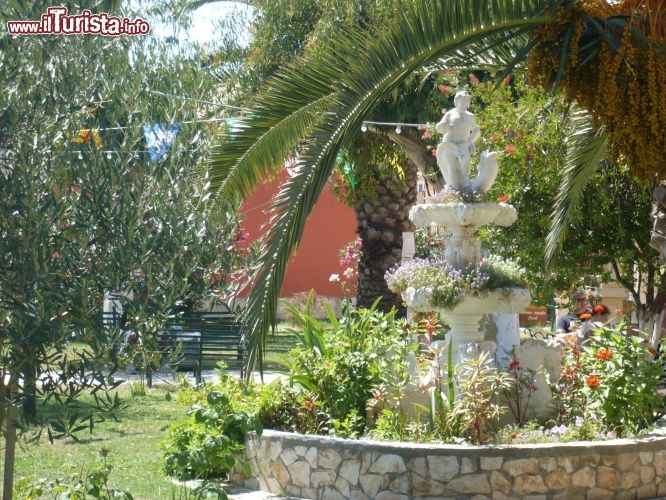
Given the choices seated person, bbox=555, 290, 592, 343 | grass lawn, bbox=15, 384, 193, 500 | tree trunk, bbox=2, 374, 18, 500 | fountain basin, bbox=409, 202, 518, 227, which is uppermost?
fountain basin, bbox=409, 202, 518, 227

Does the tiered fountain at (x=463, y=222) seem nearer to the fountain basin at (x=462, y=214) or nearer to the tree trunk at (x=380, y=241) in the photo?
the fountain basin at (x=462, y=214)

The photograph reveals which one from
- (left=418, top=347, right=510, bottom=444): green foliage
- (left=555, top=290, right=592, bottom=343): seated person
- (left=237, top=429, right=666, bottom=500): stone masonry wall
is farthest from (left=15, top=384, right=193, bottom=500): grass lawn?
(left=555, top=290, right=592, bottom=343): seated person

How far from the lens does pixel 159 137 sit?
5047mm

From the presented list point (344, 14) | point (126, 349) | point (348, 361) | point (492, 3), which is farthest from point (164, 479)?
point (344, 14)

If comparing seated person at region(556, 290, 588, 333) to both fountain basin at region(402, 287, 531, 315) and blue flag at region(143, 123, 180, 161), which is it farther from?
blue flag at region(143, 123, 180, 161)

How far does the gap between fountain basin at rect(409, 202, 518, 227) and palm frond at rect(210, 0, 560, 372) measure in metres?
2.26

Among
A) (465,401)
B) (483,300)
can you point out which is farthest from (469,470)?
(483,300)

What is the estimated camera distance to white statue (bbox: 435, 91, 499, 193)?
832 centimetres

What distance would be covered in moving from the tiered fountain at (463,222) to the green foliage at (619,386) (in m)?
0.79

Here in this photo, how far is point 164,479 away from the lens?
790cm

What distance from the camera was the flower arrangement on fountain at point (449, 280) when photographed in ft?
25.9

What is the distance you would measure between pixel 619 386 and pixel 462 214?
189cm

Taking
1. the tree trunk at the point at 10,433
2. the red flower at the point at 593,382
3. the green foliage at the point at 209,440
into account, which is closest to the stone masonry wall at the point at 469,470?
the green foliage at the point at 209,440

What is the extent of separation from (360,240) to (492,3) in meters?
10.9
